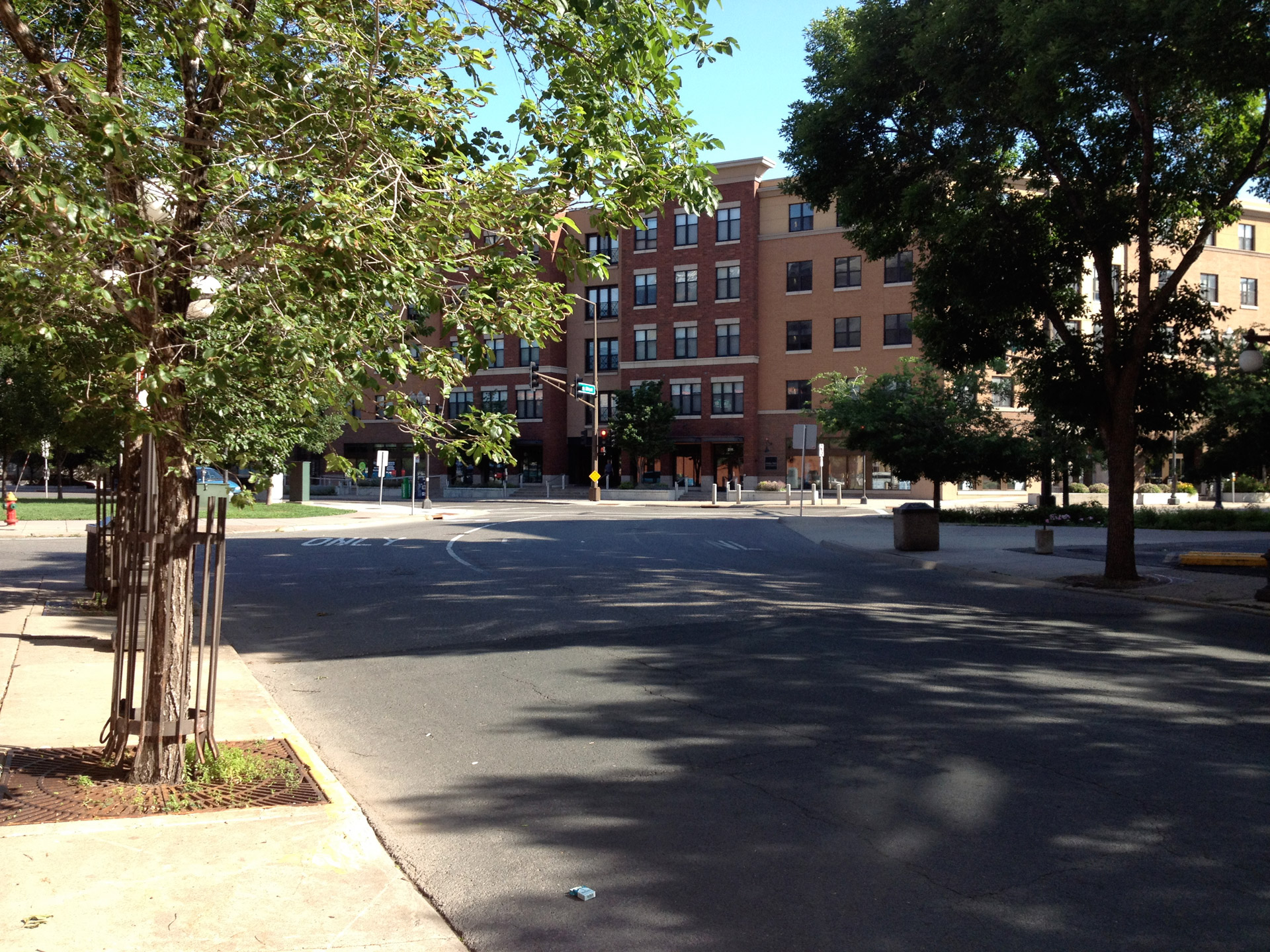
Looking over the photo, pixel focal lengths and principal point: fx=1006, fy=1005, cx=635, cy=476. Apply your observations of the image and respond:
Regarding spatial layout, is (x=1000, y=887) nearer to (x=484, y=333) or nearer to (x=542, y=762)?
(x=542, y=762)

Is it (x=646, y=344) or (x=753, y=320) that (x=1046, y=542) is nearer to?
(x=753, y=320)

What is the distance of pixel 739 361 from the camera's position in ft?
191

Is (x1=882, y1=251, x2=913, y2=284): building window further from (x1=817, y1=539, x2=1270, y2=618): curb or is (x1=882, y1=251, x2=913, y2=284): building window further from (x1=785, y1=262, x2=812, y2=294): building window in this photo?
(x1=817, y1=539, x2=1270, y2=618): curb

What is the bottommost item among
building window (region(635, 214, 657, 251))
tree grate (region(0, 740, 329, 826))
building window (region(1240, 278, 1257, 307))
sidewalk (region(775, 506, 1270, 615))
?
sidewalk (region(775, 506, 1270, 615))

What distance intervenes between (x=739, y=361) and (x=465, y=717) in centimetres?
5185

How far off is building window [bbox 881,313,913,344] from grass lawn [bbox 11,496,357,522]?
29667 millimetres

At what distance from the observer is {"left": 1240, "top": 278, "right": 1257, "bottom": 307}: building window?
2293 inches

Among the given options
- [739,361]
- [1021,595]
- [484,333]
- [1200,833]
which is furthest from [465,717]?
[739,361]

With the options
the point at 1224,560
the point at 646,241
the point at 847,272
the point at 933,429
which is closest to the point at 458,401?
the point at 646,241

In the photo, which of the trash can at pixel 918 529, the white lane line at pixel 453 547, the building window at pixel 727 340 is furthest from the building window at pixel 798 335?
the trash can at pixel 918 529

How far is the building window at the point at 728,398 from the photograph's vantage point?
193ft

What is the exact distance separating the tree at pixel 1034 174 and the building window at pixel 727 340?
1570 inches

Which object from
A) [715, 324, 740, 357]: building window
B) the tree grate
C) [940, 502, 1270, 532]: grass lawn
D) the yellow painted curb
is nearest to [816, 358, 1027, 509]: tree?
[940, 502, 1270, 532]: grass lawn

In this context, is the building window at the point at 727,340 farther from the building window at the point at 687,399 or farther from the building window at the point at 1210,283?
the building window at the point at 1210,283
